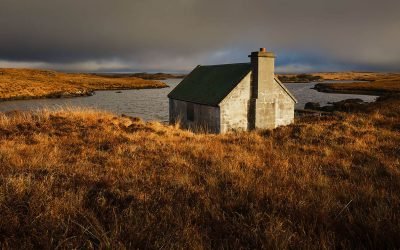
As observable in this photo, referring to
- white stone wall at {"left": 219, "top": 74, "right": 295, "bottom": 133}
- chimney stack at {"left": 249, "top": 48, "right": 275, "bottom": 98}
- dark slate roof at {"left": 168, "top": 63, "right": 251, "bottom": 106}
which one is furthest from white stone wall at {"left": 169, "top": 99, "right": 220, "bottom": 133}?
chimney stack at {"left": 249, "top": 48, "right": 275, "bottom": 98}

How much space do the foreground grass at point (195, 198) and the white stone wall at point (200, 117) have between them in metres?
11.0

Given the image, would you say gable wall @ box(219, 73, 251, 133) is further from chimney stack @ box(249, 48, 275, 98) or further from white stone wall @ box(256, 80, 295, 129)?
white stone wall @ box(256, 80, 295, 129)

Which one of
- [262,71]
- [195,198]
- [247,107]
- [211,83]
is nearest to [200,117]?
[211,83]

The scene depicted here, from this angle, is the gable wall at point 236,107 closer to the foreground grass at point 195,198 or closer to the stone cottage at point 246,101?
the stone cottage at point 246,101

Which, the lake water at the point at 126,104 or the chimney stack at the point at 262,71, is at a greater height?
the chimney stack at the point at 262,71

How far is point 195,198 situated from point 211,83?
20181 millimetres

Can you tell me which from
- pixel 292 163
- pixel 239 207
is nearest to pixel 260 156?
pixel 292 163

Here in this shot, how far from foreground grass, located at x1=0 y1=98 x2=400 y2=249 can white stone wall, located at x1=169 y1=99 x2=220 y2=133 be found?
11.0 metres

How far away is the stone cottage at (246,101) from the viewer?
67.7ft

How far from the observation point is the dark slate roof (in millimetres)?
21188

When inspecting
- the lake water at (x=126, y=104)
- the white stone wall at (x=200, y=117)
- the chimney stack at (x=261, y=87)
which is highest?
the chimney stack at (x=261, y=87)

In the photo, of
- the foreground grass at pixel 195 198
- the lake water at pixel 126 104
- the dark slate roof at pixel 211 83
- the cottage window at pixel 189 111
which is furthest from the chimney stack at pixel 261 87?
the lake water at pixel 126 104

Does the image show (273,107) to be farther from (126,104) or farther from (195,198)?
(126,104)

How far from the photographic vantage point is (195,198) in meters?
4.90
